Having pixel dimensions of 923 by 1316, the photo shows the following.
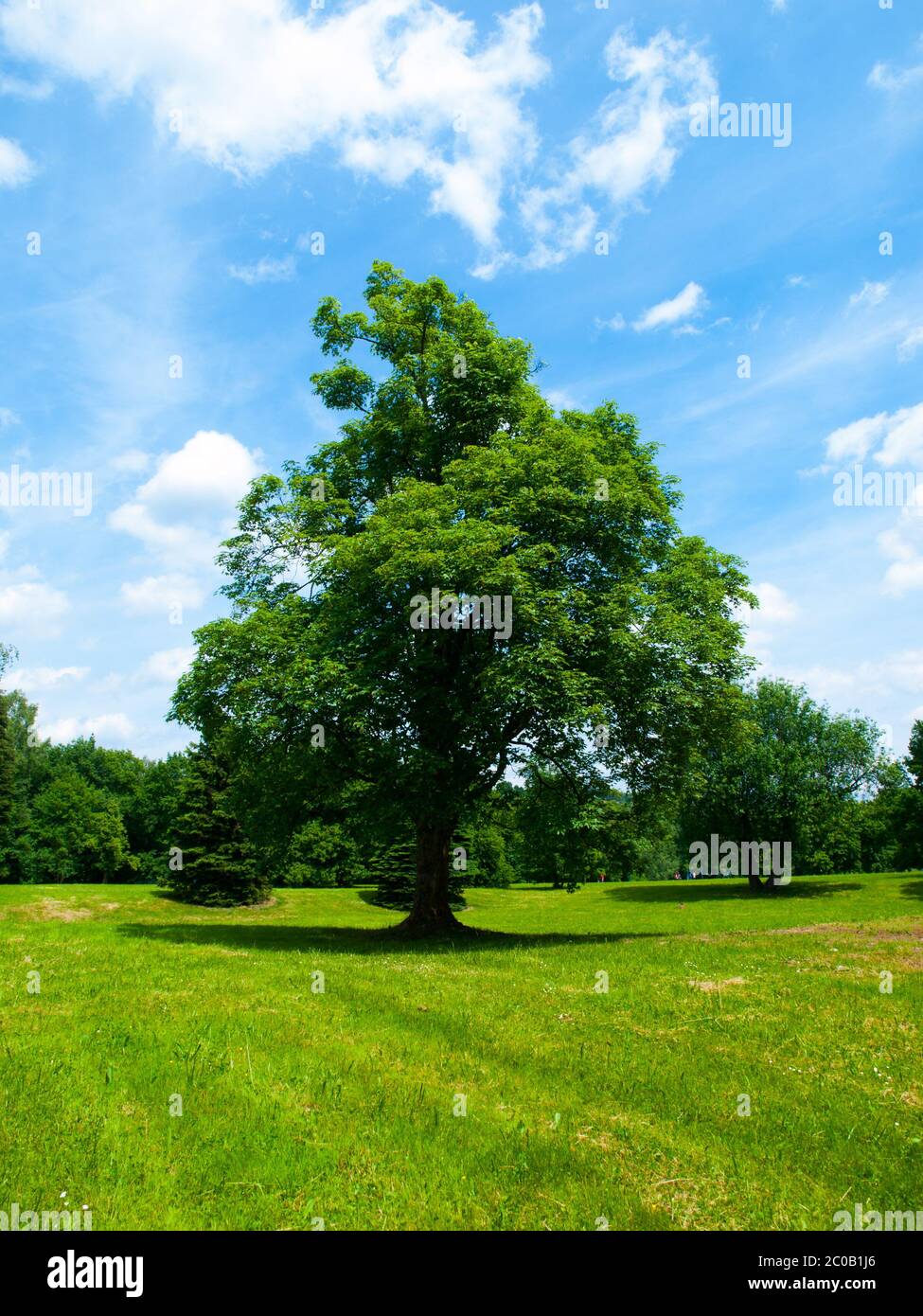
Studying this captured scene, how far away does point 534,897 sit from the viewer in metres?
68.3

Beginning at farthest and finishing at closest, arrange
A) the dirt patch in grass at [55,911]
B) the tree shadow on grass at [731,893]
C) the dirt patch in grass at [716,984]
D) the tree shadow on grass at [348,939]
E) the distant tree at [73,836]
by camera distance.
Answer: the distant tree at [73,836]
the tree shadow on grass at [731,893]
the dirt patch in grass at [55,911]
the tree shadow on grass at [348,939]
the dirt patch in grass at [716,984]

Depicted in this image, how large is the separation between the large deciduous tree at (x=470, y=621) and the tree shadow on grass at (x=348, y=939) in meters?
1.70

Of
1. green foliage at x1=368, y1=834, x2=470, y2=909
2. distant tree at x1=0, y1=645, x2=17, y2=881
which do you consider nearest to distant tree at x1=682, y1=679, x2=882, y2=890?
green foliage at x1=368, y1=834, x2=470, y2=909

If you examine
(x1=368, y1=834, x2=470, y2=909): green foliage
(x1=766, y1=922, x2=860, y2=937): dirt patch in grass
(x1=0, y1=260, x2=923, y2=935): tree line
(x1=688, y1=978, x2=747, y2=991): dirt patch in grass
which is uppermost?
(x1=0, y1=260, x2=923, y2=935): tree line

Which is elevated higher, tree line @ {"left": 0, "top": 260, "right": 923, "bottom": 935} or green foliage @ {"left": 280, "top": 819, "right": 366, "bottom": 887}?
tree line @ {"left": 0, "top": 260, "right": 923, "bottom": 935}

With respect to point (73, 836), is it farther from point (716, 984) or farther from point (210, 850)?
point (716, 984)

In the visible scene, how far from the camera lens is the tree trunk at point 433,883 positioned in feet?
79.5

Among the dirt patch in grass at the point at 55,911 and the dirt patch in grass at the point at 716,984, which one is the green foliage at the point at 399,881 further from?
the dirt patch in grass at the point at 716,984

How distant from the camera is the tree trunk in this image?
24234mm

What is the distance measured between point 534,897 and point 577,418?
52.0 m

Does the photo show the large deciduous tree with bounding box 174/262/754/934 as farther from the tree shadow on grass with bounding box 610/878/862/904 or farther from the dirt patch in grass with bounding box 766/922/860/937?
the tree shadow on grass with bounding box 610/878/862/904

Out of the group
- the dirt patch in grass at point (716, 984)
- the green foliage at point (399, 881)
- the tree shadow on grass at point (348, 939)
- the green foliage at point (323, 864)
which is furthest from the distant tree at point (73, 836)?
the dirt patch in grass at point (716, 984)

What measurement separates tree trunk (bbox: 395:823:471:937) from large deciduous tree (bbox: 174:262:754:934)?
0.07 m

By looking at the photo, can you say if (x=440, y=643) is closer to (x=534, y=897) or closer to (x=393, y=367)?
(x=393, y=367)
